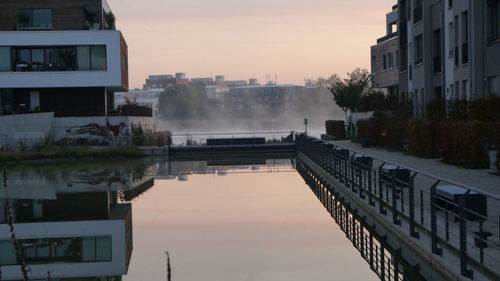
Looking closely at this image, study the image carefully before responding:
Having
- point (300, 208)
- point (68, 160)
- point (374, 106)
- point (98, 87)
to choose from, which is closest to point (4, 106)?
point (98, 87)

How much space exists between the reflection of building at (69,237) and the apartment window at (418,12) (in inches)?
1017

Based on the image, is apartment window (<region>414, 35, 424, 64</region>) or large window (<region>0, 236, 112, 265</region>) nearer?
large window (<region>0, 236, 112, 265</region>)

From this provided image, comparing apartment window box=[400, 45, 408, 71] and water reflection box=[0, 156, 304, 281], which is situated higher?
apartment window box=[400, 45, 408, 71]

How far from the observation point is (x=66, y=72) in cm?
5166

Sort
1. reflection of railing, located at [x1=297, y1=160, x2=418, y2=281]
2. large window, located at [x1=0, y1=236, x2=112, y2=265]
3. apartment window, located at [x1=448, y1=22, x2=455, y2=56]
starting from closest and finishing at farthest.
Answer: reflection of railing, located at [x1=297, y1=160, x2=418, y2=281] → large window, located at [x1=0, y1=236, x2=112, y2=265] → apartment window, located at [x1=448, y1=22, x2=455, y2=56]

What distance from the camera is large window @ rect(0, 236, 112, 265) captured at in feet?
42.0

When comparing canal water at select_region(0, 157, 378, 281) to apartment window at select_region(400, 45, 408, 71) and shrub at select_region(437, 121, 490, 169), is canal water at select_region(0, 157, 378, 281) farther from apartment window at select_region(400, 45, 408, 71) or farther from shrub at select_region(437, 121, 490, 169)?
apartment window at select_region(400, 45, 408, 71)

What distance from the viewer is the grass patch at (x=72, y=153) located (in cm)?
4016

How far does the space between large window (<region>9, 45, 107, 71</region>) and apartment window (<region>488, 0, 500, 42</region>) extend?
2909cm

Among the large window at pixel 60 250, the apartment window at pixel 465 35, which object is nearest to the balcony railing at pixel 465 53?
the apartment window at pixel 465 35

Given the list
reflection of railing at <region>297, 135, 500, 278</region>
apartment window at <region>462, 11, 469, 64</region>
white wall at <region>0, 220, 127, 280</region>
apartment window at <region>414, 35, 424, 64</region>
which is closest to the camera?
reflection of railing at <region>297, 135, 500, 278</region>

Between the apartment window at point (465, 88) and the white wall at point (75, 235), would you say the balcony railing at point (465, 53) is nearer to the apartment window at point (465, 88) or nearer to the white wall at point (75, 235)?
the apartment window at point (465, 88)

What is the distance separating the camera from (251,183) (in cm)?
2809

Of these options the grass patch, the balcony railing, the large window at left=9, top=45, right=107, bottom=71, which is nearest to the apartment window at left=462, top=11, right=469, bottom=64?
the balcony railing
